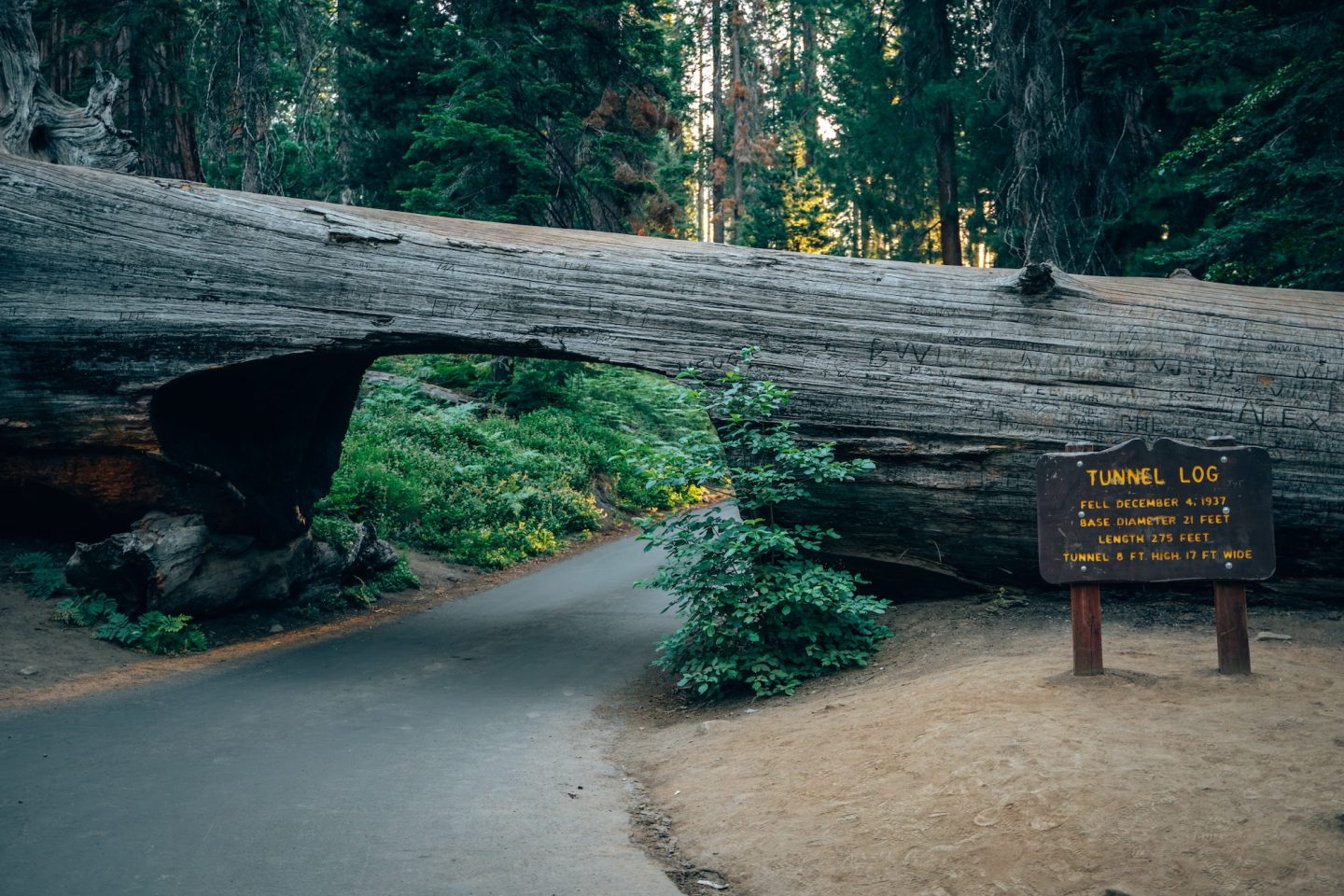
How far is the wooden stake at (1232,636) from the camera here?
227 inches

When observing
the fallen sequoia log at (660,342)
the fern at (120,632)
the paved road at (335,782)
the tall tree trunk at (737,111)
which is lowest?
the paved road at (335,782)

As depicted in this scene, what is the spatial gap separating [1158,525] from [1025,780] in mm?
2375

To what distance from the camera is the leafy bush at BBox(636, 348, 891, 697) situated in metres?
7.47

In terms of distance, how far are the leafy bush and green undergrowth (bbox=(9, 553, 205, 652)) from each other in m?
4.77

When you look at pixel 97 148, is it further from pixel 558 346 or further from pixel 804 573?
pixel 804 573

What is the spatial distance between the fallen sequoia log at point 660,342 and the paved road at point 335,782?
287 cm

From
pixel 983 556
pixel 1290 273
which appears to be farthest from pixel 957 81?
pixel 983 556

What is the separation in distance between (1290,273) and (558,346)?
8519 millimetres

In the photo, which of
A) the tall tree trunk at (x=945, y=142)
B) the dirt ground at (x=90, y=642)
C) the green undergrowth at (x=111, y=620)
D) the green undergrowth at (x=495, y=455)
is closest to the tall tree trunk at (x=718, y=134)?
the green undergrowth at (x=495, y=455)

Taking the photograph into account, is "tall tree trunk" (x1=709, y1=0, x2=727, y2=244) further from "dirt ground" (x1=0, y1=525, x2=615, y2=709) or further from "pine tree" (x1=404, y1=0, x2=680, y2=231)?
"dirt ground" (x1=0, y1=525, x2=615, y2=709)

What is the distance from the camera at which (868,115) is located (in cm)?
2373

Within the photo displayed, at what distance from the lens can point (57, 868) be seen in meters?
4.39

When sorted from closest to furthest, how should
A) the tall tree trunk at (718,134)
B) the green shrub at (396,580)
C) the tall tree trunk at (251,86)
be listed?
the green shrub at (396,580) → the tall tree trunk at (251,86) → the tall tree trunk at (718,134)

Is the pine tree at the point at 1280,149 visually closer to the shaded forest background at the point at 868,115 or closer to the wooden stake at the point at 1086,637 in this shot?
the shaded forest background at the point at 868,115
